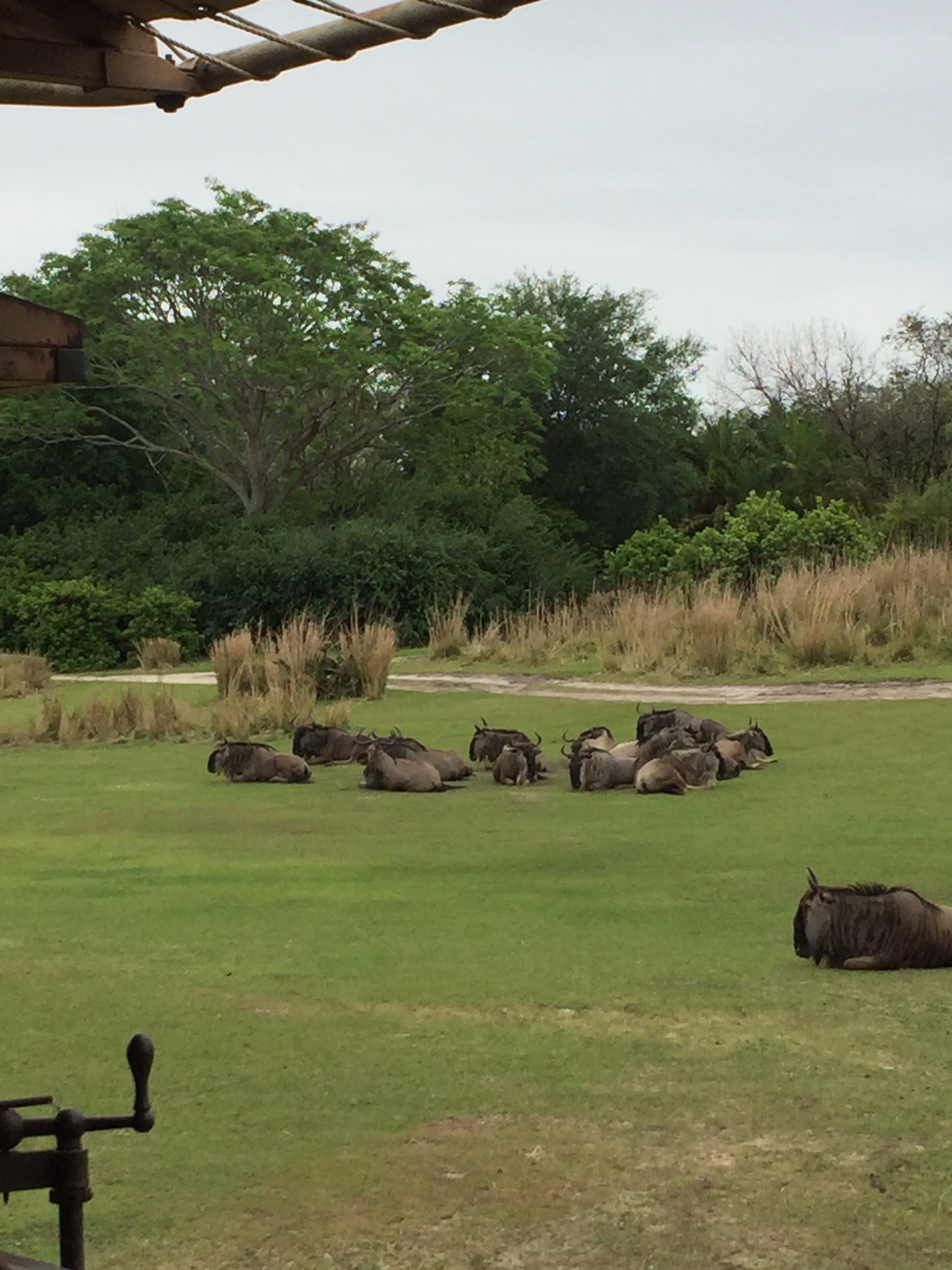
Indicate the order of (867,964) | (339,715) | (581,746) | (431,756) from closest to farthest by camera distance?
1. (867,964)
2. (581,746)
3. (431,756)
4. (339,715)

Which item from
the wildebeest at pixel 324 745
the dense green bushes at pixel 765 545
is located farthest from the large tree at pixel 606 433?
the wildebeest at pixel 324 745

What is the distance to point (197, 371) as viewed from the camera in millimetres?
31562

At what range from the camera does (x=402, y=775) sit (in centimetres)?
1159

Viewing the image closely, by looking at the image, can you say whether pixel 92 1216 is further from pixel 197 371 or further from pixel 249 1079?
pixel 197 371

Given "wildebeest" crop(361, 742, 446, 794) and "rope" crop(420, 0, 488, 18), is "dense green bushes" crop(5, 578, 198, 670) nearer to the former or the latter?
"wildebeest" crop(361, 742, 446, 794)

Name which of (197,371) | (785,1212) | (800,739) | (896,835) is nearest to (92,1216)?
(785,1212)

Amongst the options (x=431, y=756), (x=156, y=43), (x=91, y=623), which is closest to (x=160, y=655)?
(x=91, y=623)

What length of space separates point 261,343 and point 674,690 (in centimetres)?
1556

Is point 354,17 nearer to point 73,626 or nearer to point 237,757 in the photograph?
point 237,757

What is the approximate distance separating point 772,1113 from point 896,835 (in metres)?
4.69

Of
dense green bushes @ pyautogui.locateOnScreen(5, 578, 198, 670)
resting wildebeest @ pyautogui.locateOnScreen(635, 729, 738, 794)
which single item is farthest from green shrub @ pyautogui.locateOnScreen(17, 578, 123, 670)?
resting wildebeest @ pyautogui.locateOnScreen(635, 729, 738, 794)

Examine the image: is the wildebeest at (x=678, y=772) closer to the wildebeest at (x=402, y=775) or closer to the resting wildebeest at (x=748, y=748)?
the resting wildebeest at (x=748, y=748)

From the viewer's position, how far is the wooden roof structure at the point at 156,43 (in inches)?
98.2

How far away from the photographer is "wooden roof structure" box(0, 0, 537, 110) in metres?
2.49
